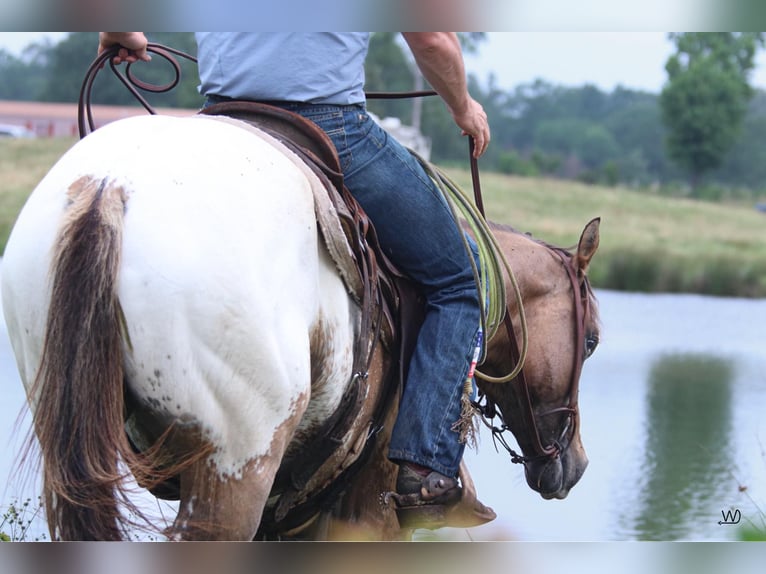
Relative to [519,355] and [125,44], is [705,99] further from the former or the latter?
[125,44]

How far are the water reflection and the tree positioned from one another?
2176 cm

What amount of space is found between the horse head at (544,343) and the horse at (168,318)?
50.8 inches

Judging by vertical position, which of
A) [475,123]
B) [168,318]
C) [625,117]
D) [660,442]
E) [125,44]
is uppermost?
[125,44]

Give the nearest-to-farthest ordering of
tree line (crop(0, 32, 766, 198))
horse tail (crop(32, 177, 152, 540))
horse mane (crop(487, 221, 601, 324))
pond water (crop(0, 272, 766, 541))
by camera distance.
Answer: horse tail (crop(32, 177, 152, 540)) < horse mane (crop(487, 221, 601, 324)) < pond water (crop(0, 272, 766, 541)) < tree line (crop(0, 32, 766, 198))

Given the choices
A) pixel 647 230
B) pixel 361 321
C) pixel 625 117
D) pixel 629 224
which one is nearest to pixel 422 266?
pixel 361 321

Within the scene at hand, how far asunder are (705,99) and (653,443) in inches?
1131

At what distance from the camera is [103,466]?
2176 millimetres

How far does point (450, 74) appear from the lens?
2898 mm

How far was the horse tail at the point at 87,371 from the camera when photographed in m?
2.13

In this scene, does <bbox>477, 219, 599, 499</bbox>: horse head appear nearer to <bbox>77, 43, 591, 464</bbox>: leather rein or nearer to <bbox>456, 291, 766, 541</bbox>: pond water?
<bbox>77, 43, 591, 464</bbox>: leather rein

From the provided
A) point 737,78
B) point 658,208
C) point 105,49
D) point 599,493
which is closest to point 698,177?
point 737,78

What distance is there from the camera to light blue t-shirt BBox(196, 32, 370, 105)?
2771mm

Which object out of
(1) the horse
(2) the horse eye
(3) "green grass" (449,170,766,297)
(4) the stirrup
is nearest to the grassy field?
(3) "green grass" (449,170,766,297)
